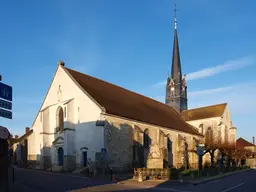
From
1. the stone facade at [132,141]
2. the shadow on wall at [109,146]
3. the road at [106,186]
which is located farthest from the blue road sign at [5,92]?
the stone facade at [132,141]

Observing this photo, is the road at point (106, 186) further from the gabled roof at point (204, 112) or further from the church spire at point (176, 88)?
the church spire at point (176, 88)

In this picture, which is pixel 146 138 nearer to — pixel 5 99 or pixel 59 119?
pixel 59 119

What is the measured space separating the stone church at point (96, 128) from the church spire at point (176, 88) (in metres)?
11.8

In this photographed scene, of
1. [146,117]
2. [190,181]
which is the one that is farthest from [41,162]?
[190,181]

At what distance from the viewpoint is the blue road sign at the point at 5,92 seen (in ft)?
25.5

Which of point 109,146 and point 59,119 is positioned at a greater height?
point 59,119

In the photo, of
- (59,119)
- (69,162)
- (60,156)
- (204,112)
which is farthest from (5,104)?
(204,112)

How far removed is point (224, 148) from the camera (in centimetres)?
4028

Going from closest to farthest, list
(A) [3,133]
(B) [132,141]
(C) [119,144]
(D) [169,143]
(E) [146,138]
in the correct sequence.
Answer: (A) [3,133] < (C) [119,144] < (B) [132,141] < (E) [146,138] < (D) [169,143]

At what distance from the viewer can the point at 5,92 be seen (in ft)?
25.9

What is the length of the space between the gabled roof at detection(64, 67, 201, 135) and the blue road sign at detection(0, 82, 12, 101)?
20.7 meters

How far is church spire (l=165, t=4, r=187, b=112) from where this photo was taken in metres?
54.1

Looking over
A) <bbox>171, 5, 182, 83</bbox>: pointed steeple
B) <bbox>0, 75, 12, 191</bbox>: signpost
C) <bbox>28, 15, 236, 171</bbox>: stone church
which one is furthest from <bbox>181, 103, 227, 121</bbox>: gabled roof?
<bbox>0, 75, 12, 191</bbox>: signpost

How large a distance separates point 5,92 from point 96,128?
21.2 metres
